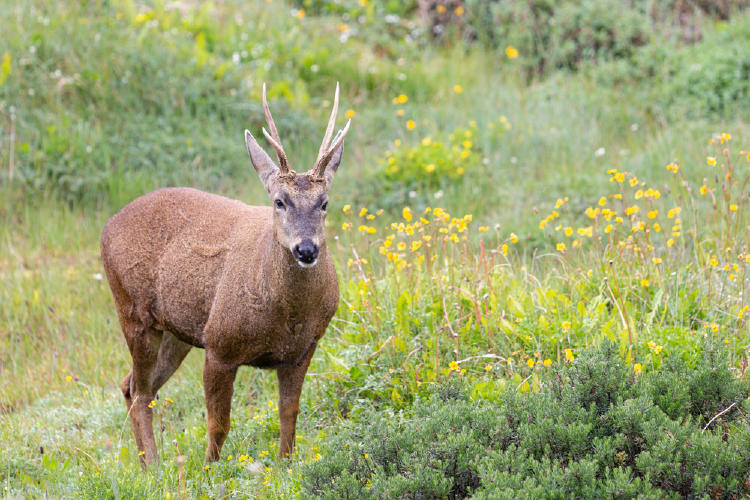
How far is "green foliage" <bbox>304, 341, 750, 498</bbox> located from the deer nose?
0.89 m

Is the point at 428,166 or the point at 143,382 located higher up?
the point at 428,166

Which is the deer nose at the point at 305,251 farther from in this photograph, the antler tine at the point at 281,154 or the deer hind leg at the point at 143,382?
the deer hind leg at the point at 143,382

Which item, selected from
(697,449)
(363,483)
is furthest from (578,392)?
(363,483)

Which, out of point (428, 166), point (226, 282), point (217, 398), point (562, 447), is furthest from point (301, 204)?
point (428, 166)

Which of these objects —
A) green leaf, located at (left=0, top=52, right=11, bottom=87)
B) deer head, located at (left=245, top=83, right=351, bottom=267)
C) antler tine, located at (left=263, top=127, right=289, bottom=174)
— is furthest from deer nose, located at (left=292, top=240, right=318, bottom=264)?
green leaf, located at (left=0, top=52, right=11, bottom=87)

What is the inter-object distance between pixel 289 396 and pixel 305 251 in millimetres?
1131

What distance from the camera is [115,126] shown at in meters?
10.5

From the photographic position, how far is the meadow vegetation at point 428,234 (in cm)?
447

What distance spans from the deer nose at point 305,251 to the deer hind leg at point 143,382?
176 cm

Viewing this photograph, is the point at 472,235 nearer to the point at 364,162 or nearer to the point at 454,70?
the point at 364,162

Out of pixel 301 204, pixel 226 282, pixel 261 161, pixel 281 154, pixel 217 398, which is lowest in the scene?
Answer: pixel 217 398

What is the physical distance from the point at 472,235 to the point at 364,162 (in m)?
2.00

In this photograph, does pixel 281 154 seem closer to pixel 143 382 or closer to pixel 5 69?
pixel 143 382

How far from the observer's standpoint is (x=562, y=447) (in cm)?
427
